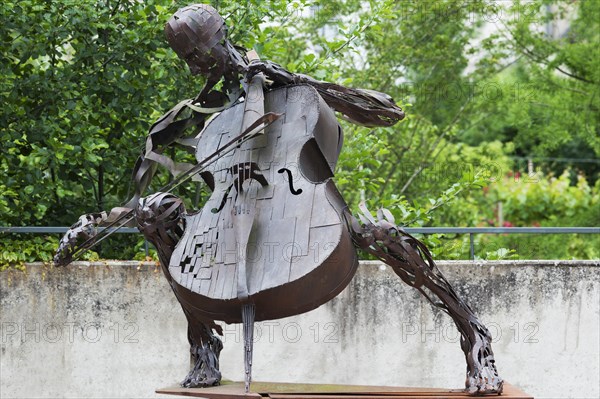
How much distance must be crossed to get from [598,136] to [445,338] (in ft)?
15.2

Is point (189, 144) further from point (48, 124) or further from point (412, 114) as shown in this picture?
point (412, 114)

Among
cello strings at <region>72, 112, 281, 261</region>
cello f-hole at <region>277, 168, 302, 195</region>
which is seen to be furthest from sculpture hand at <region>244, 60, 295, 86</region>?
cello f-hole at <region>277, 168, 302, 195</region>

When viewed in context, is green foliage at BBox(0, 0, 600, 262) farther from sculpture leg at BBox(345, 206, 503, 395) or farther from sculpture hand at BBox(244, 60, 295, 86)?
sculpture hand at BBox(244, 60, 295, 86)

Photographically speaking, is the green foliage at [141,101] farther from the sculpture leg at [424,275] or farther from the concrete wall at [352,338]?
the sculpture leg at [424,275]

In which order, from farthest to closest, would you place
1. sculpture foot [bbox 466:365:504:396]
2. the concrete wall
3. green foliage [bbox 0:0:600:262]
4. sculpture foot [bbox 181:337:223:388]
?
green foliage [bbox 0:0:600:262] < the concrete wall < sculpture foot [bbox 181:337:223:388] < sculpture foot [bbox 466:365:504:396]

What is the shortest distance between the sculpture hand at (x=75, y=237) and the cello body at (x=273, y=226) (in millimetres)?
530

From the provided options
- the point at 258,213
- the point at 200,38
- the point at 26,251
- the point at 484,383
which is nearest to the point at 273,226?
the point at 258,213

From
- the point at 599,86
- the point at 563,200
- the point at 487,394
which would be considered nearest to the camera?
the point at 487,394

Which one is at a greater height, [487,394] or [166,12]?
[166,12]

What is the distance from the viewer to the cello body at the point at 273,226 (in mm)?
5906

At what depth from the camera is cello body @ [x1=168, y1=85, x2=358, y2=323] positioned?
591cm

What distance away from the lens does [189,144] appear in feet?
22.3

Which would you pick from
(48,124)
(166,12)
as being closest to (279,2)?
(166,12)

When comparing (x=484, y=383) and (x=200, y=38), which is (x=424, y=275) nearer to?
(x=484, y=383)
